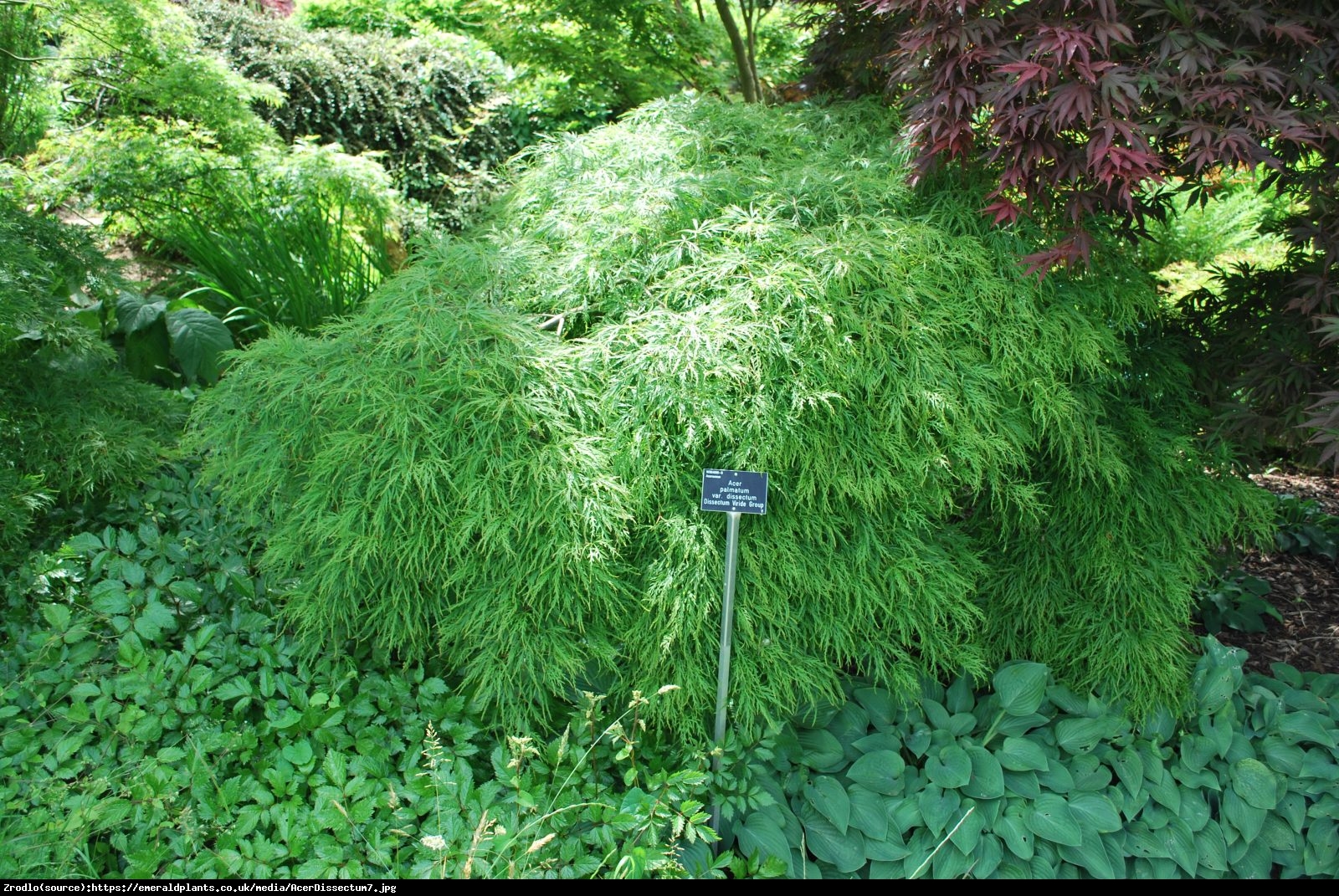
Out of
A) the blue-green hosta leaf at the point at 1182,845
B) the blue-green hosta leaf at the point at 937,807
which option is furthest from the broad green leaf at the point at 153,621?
the blue-green hosta leaf at the point at 1182,845

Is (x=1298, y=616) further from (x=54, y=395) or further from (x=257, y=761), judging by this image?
(x=54, y=395)

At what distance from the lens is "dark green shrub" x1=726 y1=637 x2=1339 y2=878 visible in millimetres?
2324

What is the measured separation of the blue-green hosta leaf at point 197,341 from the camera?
3617 mm

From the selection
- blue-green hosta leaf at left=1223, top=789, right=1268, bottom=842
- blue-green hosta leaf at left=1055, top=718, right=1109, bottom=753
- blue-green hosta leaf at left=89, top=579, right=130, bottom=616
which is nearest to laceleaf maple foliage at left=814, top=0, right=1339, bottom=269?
blue-green hosta leaf at left=1055, top=718, right=1109, bottom=753

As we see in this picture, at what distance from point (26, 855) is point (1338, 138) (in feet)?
11.7

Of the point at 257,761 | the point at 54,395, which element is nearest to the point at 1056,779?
the point at 257,761

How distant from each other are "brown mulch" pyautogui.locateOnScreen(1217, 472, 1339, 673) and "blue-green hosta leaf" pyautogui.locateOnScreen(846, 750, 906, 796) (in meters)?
1.62

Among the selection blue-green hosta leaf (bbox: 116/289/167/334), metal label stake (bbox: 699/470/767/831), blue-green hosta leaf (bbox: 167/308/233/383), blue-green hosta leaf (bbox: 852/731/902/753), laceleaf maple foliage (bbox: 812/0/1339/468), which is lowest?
blue-green hosta leaf (bbox: 852/731/902/753)

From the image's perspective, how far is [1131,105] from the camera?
2.17 meters

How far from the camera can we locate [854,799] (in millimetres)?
2369

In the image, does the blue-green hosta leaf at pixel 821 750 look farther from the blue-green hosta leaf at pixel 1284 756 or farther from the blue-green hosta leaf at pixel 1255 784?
the blue-green hosta leaf at pixel 1284 756

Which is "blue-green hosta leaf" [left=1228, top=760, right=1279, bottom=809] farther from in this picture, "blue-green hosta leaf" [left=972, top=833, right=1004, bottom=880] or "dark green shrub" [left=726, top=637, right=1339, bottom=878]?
"blue-green hosta leaf" [left=972, top=833, right=1004, bottom=880]

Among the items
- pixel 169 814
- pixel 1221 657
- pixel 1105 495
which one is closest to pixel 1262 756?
pixel 1221 657

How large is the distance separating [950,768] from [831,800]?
1.19 ft
